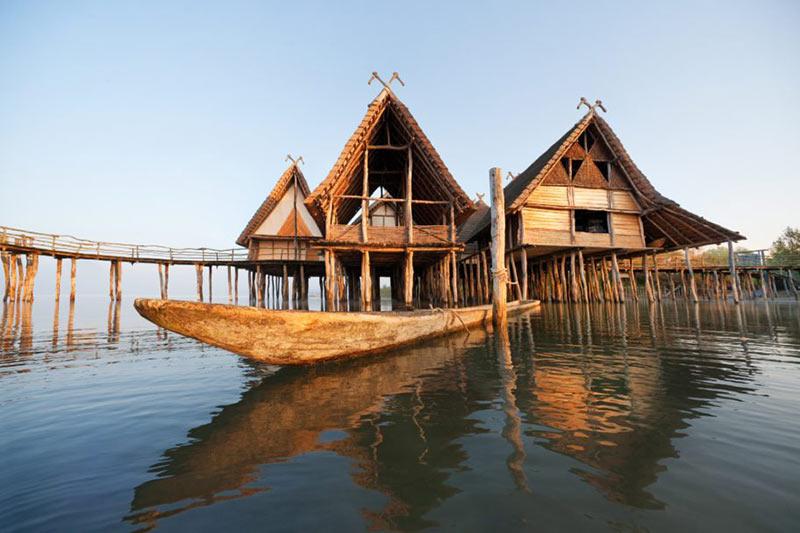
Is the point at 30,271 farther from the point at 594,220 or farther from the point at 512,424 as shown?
the point at 594,220

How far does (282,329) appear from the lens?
3.49 m

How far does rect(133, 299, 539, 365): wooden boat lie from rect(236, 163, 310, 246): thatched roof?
53.7 ft

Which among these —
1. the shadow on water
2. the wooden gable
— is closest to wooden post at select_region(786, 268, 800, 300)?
the shadow on water

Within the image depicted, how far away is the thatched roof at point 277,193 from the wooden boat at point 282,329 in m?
16.4

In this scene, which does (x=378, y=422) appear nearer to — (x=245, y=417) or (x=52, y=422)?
(x=245, y=417)

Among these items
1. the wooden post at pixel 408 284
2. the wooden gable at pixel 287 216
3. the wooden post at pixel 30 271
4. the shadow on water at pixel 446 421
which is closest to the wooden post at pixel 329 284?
the wooden post at pixel 408 284

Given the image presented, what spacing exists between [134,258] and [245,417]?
26.2 m

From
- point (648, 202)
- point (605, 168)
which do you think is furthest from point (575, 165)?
point (648, 202)

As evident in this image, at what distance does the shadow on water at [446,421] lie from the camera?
1.67m

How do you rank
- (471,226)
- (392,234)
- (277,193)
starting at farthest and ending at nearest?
(471,226), (277,193), (392,234)

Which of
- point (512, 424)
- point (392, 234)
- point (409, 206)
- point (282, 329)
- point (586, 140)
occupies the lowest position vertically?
point (512, 424)

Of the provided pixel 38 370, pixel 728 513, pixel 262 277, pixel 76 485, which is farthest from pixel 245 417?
pixel 262 277

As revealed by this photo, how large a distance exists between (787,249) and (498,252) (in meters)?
41.1

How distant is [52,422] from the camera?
2.76m
